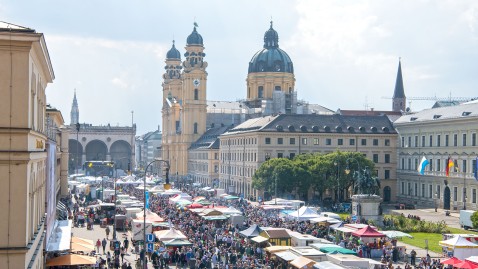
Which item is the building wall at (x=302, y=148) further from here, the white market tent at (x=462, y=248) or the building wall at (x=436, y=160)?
the white market tent at (x=462, y=248)

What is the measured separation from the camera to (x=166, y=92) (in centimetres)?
17525

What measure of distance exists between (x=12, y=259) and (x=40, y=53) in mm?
5871

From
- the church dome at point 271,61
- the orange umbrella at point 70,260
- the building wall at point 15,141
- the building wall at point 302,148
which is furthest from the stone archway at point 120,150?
the building wall at point 15,141

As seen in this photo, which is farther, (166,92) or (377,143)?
(166,92)

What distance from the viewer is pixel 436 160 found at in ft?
286

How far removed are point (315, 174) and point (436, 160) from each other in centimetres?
1591

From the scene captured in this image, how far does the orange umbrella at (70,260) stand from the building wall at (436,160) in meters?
54.7

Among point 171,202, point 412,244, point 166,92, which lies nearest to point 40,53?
point 412,244

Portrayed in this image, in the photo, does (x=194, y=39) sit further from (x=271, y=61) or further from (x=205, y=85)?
(x=271, y=61)

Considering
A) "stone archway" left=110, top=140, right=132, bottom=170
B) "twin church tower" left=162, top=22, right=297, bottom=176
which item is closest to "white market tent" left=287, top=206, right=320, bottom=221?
"twin church tower" left=162, top=22, right=297, bottom=176

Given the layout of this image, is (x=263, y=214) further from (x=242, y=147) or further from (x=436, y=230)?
(x=242, y=147)

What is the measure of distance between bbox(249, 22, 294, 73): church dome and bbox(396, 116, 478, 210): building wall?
46.7 metres

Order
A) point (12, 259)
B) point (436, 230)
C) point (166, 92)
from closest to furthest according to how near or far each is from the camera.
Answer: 1. point (12, 259)
2. point (436, 230)
3. point (166, 92)

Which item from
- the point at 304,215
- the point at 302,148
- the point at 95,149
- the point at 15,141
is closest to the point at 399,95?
the point at 302,148
